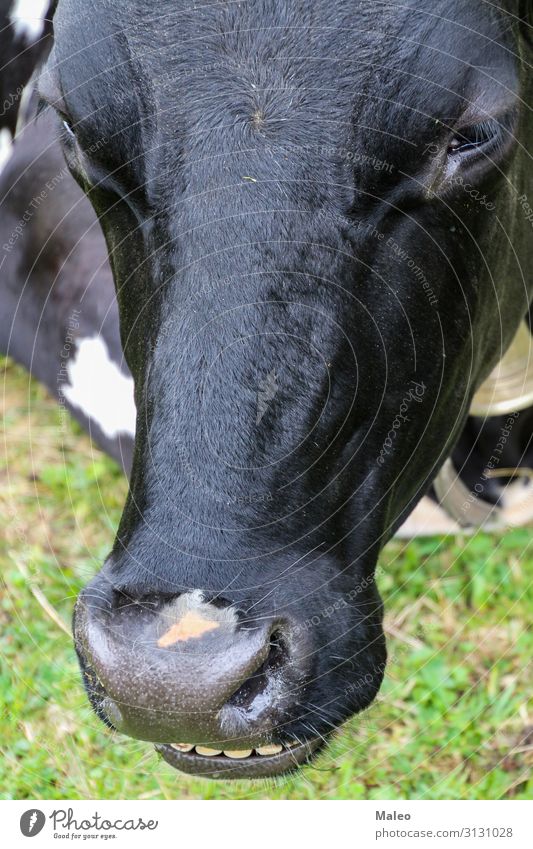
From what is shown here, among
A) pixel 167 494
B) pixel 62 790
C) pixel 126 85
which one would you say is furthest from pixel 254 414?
pixel 62 790

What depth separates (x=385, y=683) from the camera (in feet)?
9.22

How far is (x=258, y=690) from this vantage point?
1627 mm

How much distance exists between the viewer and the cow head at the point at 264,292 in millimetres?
1609

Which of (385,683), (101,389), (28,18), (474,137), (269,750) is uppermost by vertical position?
(28,18)

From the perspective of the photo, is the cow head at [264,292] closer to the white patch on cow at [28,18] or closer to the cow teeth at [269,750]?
the cow teeth at [269,750]

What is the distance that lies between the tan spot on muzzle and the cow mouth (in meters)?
0.31

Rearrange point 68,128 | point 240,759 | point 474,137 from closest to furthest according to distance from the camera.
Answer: point 474,137 < point 240,759 < point 68,128

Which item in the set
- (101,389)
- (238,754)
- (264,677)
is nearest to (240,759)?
(238,754)

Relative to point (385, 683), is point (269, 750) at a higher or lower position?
higher

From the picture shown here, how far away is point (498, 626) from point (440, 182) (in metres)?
1.62

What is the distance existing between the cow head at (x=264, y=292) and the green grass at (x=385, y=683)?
786mm

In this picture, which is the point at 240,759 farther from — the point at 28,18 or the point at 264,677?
the point at 28,18

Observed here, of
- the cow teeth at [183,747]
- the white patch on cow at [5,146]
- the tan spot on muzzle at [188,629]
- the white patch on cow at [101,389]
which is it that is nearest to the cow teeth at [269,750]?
the cow teeth at [183,747]

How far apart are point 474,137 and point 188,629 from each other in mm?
865
